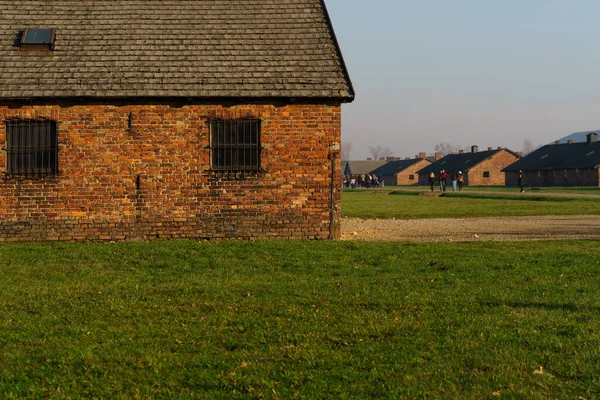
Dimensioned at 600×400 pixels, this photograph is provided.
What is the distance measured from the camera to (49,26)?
17.0 m

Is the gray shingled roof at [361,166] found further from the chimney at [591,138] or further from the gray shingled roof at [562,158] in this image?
the chimney at [591,138]

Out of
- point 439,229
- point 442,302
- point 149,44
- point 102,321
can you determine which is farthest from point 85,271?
point 439,229

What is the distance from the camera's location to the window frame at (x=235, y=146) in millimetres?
15602

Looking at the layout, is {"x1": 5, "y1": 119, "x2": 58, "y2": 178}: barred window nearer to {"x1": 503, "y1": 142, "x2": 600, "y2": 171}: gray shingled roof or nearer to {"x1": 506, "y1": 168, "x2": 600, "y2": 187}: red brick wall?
{"x1": 503, "y1": 142, "x2": 600, "y2": 171}: gray shingled roof

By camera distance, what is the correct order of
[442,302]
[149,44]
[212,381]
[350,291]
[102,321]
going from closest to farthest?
[212,381] < [102,321] < [442,302] < [350,291] < [149,44]

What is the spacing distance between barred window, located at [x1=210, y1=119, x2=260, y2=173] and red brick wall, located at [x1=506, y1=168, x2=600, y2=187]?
65.8 meters

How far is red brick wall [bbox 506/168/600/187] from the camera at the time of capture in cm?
7406

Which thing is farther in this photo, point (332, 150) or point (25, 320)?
point (332, 150)

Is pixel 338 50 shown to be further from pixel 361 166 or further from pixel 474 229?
pixel 361 166

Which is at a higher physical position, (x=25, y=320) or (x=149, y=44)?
(x=149, y=44)

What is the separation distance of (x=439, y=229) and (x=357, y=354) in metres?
12.9

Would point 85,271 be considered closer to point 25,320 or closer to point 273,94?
point 25,320

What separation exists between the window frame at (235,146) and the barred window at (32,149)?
11.9 feet

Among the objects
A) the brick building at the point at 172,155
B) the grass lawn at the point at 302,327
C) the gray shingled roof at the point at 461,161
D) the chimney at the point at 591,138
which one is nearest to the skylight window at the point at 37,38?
the brick building at the point at 172,155
